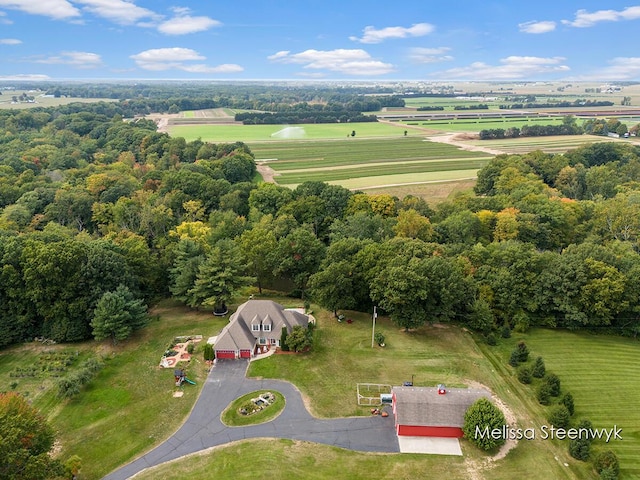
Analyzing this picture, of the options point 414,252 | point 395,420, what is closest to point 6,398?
point 395,420

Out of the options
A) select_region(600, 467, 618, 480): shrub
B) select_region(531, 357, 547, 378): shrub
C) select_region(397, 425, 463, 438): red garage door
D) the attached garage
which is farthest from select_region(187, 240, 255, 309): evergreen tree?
select_region(600, 467, 618, 480): shrub

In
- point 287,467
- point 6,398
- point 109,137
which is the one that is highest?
point 109,137

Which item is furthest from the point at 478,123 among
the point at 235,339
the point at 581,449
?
the point at 581,449

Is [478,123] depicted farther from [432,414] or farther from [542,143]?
[432,414]

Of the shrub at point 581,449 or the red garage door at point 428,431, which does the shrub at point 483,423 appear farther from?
the shrub at point 581,449

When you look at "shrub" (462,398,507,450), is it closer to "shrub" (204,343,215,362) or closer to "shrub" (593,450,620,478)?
"shrub" (593,450,620,478)

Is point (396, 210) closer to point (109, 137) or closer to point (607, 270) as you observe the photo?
point (607, 270)
